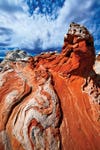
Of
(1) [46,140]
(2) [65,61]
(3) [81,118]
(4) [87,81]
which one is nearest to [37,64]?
(2) [65,61]

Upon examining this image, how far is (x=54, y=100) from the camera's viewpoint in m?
8.66

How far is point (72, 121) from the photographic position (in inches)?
333

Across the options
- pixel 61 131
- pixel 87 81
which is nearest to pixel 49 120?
pixel 61 131

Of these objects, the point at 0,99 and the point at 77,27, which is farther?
the point at 77,27

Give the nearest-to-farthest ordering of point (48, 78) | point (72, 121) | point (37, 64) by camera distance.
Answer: point (72, 121), point (48, 78), point (37, 64)

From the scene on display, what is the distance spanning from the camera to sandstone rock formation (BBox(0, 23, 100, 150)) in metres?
7.87

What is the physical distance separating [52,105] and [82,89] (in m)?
1.51

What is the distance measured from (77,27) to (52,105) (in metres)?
2.97

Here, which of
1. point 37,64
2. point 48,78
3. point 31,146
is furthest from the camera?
point 37,64

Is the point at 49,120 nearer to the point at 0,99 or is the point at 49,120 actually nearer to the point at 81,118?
the point at 81,118

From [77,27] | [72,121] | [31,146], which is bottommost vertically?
[31,146]

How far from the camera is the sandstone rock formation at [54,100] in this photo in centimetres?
787

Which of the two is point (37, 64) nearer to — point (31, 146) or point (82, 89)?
point (82, 89)

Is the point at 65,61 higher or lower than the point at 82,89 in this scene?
higher
